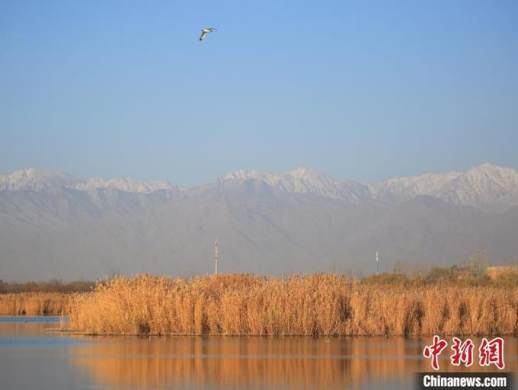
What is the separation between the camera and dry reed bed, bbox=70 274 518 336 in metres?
29.0

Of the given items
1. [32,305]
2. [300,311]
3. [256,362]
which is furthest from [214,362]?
[32,305]

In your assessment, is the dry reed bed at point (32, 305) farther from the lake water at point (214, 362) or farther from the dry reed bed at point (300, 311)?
the lake water at point (214, 362)

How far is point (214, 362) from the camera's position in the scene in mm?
21328

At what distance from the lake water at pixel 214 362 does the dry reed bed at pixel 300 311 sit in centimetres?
106

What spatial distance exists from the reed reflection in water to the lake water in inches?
0.7

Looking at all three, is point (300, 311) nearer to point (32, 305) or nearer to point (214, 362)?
point (214, 362)

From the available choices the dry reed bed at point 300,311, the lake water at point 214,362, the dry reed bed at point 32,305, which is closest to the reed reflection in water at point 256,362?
the lake water at point 214,362

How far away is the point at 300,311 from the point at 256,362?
7875 millimetres

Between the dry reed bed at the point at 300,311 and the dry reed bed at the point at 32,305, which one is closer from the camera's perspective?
the dry reed bed at the point at 300,311

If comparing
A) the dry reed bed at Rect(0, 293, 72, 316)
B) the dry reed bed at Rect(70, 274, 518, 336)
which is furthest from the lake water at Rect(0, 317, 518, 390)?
the dry reed bed at Rect(0, 293, 72, 316)

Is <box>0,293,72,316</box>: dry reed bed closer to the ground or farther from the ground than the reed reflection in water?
farther from the ground

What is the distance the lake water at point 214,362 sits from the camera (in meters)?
17.9

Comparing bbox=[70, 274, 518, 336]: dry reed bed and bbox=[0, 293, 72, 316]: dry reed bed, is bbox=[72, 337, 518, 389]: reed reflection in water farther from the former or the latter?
bbox=[0, 293, 72, 316]: dry reed bed

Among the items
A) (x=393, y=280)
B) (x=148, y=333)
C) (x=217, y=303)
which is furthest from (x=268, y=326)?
(x=393, y=280)
